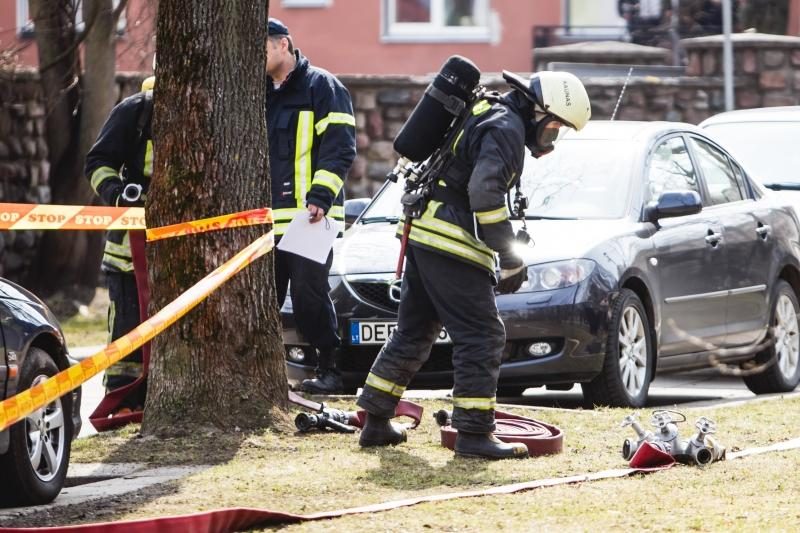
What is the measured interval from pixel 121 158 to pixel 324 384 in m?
1.59

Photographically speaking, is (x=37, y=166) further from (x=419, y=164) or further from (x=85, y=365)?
(x=85, y=365)

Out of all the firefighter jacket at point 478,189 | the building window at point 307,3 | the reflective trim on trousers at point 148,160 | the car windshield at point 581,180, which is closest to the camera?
the firefighter jacket at point 478,189

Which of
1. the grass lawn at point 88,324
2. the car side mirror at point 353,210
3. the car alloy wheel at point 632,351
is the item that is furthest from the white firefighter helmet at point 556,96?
the grass lawn at point 88,324

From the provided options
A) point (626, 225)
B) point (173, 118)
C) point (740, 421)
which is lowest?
point (740, 421)

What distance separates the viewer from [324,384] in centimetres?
1008

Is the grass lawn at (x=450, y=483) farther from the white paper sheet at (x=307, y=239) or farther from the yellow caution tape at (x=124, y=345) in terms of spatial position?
the white paper sheet at (x=307, y=239)

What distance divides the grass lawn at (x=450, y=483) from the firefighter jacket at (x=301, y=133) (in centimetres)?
163

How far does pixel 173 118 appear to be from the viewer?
27.6ft

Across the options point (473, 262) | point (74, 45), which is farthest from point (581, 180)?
point (74, 45)

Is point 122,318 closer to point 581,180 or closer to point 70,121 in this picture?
point 581,180

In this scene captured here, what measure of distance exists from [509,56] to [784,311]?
1527 cm

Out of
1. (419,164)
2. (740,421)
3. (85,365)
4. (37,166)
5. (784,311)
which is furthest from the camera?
(37,166)

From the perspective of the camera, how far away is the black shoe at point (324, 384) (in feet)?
33.0

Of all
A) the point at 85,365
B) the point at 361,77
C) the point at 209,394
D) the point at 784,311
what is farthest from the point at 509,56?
the point at 85,365
